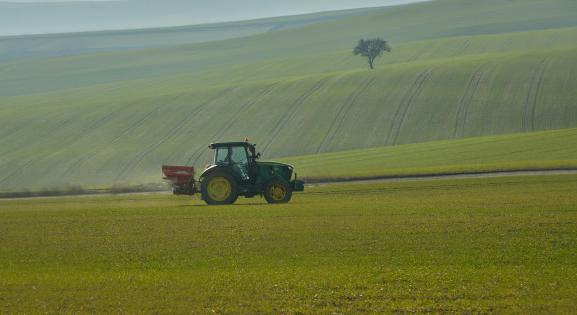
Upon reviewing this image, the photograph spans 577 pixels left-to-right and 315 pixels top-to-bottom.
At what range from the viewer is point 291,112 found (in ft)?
279

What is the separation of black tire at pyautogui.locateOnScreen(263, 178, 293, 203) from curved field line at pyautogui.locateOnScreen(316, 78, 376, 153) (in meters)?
39.9

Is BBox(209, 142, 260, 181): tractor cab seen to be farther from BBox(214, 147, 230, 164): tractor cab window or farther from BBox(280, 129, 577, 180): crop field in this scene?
BBox(280, 129, 577, 180): crop field

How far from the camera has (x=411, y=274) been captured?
15.6 metres

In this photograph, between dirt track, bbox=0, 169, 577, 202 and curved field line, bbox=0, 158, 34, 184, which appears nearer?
dirt track, bbox=0, 169, 577, 202

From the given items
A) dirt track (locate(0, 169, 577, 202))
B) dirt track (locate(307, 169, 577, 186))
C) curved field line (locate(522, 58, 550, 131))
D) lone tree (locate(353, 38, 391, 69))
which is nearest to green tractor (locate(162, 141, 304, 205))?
dirt track (locate(0, 169, 577, 202))

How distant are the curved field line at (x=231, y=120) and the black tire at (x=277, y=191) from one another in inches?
1539

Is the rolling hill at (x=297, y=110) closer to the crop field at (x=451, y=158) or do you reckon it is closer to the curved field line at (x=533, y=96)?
the curved field line at (x=533, y=96)

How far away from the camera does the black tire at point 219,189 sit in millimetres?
31734

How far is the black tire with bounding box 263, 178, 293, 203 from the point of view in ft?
105

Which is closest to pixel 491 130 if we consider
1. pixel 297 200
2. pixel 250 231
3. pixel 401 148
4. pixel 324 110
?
pixel 401 148

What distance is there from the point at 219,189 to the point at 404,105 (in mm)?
52202

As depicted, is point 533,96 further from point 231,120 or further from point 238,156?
point 238,156

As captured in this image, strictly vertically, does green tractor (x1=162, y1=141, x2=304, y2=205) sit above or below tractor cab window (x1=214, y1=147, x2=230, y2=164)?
below

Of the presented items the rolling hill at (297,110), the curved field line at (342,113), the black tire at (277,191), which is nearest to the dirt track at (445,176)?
the black tire at (277,191)
